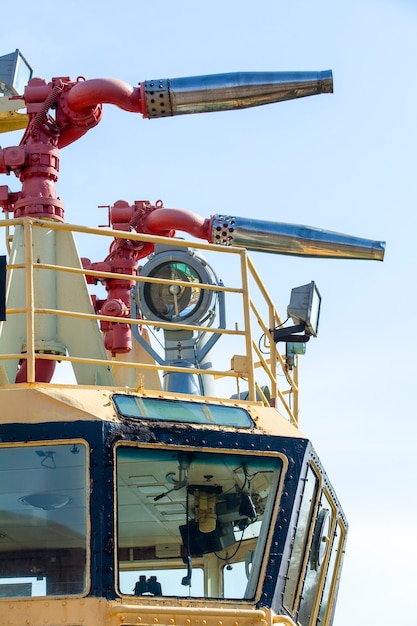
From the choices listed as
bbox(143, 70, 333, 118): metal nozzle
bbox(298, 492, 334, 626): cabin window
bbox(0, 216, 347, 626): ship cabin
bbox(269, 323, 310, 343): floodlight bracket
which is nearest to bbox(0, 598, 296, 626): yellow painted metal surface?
bbox(0, 216, 347, 626): ship cabin

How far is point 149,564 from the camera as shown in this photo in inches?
411

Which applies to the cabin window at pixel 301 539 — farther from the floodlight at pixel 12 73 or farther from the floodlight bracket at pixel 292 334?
the floodlight at pixel 12 73

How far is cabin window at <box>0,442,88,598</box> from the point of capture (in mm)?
10117

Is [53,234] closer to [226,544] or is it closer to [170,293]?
Answer: [170,293]

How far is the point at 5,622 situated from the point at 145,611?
1.19m

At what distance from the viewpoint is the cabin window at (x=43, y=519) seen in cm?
1012

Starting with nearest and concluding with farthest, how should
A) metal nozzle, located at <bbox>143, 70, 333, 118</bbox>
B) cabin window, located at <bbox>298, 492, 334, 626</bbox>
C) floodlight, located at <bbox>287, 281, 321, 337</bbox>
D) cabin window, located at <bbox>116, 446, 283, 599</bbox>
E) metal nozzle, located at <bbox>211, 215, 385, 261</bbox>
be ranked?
cabin window, located at <bbox>116, 446, 283, 599</bbox>, cabin window, located at <bbox>298, 492, 334, 626</bbox>, floodlight, located at <bbox>287, 281, 321, 337</bbox>, metal nozzle, located at <bbox>143, 70, 333, 118</bbox>, metal nozzle, located at <bbox>211, 215, 385, 261</bbox>

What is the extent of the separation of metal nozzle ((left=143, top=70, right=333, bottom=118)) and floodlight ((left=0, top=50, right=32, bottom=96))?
3.09 metres

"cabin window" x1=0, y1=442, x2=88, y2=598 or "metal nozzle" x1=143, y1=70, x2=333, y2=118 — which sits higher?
"metal nozzle" x1=143, y1=70, x2=333, y2=118

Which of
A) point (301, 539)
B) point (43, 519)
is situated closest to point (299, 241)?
point (301, 539)

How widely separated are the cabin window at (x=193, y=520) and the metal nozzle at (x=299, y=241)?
464cm

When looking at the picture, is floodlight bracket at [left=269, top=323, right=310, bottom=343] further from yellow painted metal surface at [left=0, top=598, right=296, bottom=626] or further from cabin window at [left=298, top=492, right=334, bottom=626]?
yellow painted metal surface at [left=0, top=598, right=296, bottom=626]

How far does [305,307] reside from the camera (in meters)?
13.1

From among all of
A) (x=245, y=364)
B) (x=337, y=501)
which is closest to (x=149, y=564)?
(x=245, y=364)
